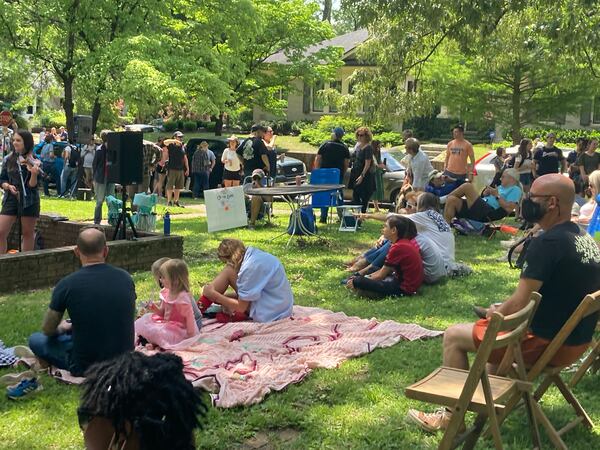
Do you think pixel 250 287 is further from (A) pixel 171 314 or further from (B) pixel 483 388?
(B) pixel 483 388

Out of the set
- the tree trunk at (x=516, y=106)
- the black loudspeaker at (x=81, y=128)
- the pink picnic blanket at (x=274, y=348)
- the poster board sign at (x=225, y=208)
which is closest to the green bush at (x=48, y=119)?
the black loudspeaker at (x=81, y=128)

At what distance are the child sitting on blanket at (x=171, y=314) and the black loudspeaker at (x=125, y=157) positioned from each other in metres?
4.54

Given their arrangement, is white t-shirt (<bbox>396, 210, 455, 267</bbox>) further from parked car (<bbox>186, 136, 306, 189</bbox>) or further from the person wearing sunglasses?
parked car (<bbox>186, 136, 306, 189</bbox>)

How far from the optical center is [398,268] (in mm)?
8766

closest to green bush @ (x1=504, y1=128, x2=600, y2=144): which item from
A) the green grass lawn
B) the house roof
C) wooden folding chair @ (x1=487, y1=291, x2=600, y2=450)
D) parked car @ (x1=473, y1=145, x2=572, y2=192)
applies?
the house roof

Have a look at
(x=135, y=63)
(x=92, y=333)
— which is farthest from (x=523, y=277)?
(x=135, y=63)

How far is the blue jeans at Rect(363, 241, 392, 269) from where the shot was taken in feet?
30.7

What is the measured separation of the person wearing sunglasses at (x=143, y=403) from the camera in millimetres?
3014

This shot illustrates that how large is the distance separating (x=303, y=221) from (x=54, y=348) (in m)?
7.65

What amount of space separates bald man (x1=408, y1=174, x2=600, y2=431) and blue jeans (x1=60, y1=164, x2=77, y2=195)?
17.8m

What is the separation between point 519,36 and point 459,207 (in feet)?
17.1

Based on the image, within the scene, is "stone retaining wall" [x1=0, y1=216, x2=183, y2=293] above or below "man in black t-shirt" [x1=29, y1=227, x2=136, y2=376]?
below

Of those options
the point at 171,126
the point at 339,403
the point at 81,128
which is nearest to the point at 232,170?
the point at 81,128

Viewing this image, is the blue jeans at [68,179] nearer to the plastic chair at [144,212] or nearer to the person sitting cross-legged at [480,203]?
the plastic chair at [144,212]
